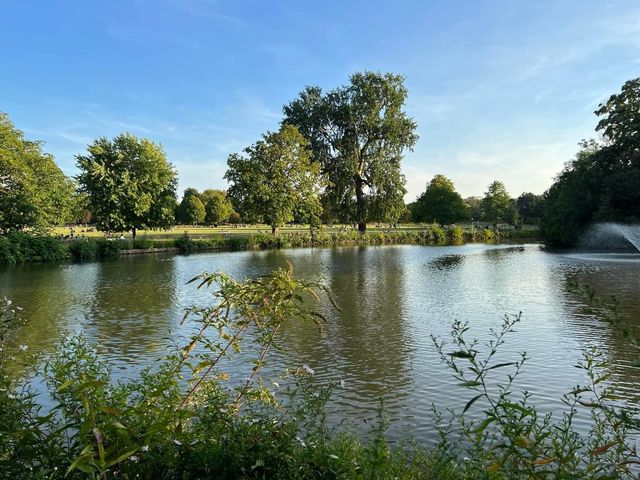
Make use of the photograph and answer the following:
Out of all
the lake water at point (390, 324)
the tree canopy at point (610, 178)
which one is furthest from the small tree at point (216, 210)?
the lake water at point (390, 324)

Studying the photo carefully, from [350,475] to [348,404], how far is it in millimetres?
3826

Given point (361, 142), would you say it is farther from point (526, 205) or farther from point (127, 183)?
point (526, 205)

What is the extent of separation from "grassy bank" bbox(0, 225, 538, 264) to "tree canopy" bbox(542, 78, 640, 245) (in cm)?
1860

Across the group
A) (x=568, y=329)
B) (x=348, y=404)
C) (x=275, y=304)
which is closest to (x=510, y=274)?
(x=568, y=329)

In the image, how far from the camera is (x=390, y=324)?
12734 mm

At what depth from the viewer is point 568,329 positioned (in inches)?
468

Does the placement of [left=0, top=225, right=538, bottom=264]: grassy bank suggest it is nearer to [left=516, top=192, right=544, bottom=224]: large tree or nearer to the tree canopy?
the tree canopy

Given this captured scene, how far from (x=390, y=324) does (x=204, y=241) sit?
36.5 metres

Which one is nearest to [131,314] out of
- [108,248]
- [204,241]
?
[108,248]

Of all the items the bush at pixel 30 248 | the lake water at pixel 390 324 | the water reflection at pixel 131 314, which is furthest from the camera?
the bush at pixel 30 248

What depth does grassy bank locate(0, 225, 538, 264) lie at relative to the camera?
110ft

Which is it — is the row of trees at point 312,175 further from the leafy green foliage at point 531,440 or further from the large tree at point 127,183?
the leafy green foliage at point 531,440

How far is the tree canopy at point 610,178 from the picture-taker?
134ft

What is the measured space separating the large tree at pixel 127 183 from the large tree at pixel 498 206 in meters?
67.5
